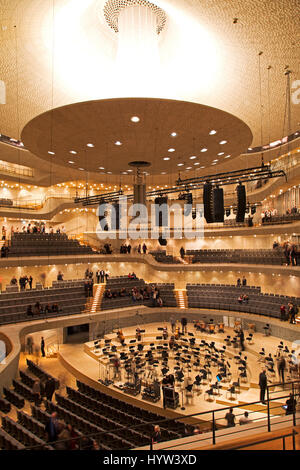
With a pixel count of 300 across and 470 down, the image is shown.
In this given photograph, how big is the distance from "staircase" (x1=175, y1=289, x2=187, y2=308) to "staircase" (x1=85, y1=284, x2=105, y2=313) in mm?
5568

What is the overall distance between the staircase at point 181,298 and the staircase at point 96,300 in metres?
5.57

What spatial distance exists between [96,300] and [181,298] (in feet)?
20.8

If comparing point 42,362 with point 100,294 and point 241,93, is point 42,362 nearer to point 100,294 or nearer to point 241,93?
point 100,294

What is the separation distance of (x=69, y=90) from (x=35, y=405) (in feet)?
37.5

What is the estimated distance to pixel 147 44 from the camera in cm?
1005

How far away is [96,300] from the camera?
21.0 metres

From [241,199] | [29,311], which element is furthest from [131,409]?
[29,311]

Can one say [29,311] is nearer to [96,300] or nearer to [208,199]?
[96,300]

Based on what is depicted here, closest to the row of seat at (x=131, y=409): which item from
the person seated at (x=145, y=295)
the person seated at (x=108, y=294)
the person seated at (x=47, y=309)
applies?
the person seated at (x=47, y=309)

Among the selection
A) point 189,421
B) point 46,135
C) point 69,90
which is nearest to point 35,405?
point 189,421

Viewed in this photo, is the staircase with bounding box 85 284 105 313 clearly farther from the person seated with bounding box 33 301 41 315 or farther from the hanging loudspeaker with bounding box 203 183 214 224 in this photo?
the hanging loudspeaker with bounding box 203 183 214 224

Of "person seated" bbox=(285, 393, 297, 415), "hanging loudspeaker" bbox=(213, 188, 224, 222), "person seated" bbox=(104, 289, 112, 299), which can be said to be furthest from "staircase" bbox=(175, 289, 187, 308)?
"person seated" bbox=(285, 393, 297, 415)

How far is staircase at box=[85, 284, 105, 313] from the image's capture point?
20078 millimetres

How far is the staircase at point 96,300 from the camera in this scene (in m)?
20.1
